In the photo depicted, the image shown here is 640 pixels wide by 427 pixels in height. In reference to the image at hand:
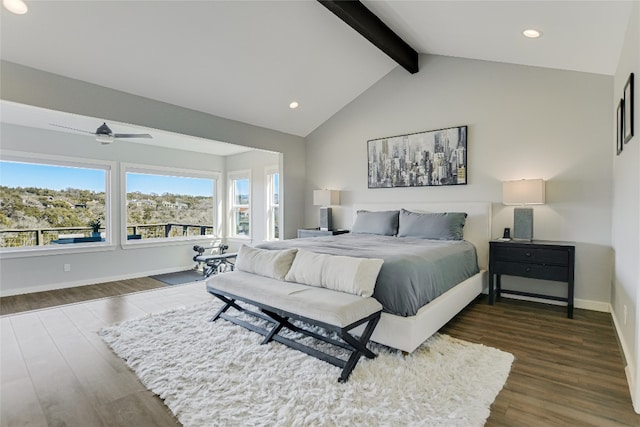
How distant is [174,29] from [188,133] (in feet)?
4.76

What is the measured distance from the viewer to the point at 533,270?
11.4ft

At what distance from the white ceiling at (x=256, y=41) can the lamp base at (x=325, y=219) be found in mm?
1970

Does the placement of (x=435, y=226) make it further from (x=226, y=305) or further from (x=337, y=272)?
(x=226, y=305)

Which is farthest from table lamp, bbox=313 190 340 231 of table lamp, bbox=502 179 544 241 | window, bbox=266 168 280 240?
table lamp, bbox=502 179 544 241

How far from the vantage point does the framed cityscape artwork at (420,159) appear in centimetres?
441

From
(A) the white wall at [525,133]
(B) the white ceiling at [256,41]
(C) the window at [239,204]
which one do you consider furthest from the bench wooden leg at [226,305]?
(C) the window at [239,204]

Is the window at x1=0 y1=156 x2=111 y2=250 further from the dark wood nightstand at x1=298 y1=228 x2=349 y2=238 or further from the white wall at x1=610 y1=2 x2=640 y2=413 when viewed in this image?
the white wall at x1=610 y1=2 x2=640 y2=413

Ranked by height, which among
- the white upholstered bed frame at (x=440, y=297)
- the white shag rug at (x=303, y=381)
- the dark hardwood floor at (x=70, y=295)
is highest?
the white upholstered bed frame at (x=440, y=297)

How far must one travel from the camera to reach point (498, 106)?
4.11 metres

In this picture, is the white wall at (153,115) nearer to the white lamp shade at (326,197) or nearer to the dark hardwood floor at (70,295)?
the white lamp shade at (326,197)

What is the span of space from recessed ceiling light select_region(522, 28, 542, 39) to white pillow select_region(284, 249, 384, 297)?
2.55 meters

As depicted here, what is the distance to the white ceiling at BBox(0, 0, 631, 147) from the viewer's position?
2.75 meters

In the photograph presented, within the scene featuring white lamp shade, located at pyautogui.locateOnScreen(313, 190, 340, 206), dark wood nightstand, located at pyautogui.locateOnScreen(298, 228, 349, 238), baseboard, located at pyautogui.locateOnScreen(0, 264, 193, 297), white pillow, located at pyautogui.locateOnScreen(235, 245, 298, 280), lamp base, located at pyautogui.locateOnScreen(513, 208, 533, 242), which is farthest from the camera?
white lamp shade, located at pyautogui.locateOnScreen(313, 190, 340, 206)

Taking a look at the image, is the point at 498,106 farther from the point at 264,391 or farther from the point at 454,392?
the point at 264,391
